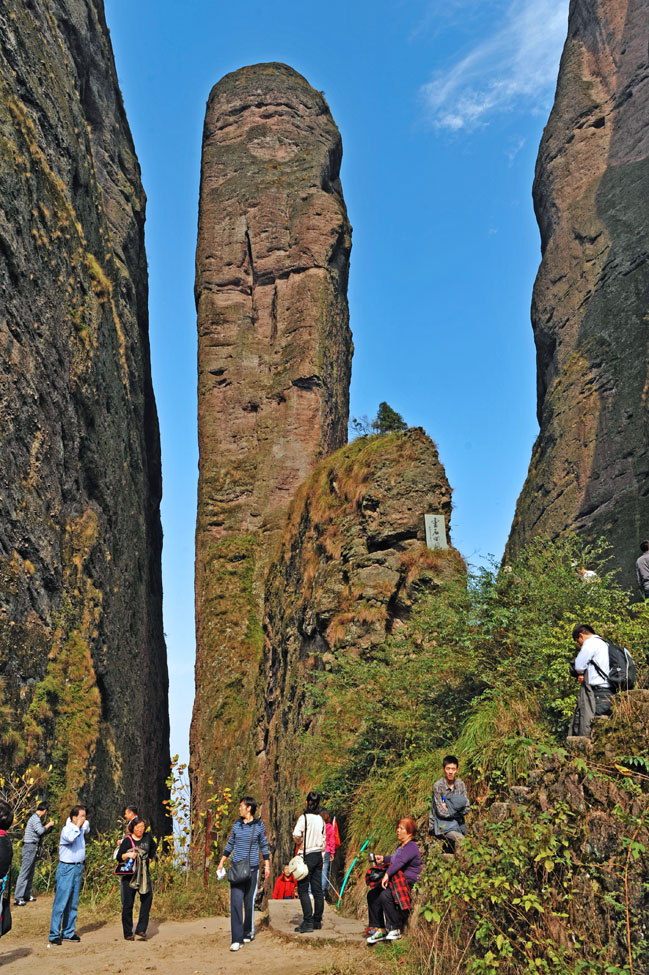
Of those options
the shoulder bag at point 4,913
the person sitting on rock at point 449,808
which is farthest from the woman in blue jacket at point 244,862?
the shoulder bag at point 4,913

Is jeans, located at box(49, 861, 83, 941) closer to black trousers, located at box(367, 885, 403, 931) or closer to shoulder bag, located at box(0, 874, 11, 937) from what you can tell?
shoulder bag, located at box(0, 874, 11, 937)

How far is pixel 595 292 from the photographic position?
3750 centimetres

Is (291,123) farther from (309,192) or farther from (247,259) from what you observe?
(247,259)

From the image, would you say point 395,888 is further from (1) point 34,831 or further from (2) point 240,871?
(1) point 34,831

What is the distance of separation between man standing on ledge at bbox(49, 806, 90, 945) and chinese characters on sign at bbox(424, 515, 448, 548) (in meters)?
9.27

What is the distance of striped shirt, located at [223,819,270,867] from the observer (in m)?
9.14

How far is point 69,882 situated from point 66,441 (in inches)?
633

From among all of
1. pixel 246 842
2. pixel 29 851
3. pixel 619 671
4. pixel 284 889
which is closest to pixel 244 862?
pixel 246 842

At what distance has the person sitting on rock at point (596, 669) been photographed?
753 cm

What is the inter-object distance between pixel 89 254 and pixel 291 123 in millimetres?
22872

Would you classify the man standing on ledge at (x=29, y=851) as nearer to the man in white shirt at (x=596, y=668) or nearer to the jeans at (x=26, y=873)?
the jeans at (x=26, y=873)

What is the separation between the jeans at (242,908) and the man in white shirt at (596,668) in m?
4.37

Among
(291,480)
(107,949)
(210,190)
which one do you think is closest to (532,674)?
(107,949)

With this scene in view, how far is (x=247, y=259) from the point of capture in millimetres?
44719
